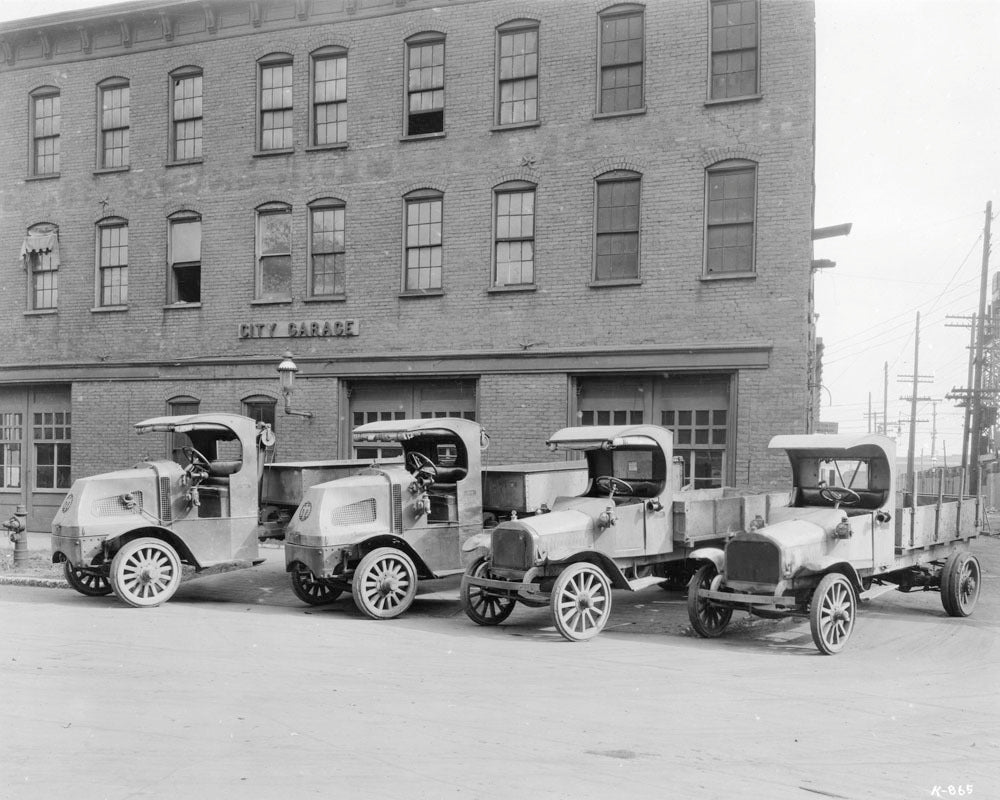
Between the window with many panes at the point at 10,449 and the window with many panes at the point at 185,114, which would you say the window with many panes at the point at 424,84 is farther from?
the window with many panes at the point at 10,449

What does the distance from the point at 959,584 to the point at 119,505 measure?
33.8 ft

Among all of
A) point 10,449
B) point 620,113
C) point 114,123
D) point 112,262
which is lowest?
point 10,449

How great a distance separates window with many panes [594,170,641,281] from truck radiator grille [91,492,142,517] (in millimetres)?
9060

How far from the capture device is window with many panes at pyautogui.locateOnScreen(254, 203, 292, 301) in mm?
19594

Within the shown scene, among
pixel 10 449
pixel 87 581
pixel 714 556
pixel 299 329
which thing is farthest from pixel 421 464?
pixel 10 449

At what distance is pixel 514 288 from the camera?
17.6m

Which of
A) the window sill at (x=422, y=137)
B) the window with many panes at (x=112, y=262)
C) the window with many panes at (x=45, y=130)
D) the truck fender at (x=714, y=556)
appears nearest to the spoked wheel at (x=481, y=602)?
the truck fender at (x=714, y=556)

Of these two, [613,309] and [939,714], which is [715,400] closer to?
[613,309]

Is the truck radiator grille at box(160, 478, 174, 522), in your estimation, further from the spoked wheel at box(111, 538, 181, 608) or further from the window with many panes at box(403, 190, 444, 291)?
the window with many panes at box(403, 190, 444, 291)

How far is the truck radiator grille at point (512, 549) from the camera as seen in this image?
9727 mm

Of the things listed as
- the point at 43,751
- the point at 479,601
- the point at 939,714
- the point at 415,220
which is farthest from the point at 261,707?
the point at 415,220

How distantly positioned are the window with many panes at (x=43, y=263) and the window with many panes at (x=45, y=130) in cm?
141

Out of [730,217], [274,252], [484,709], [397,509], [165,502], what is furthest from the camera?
[274,252]

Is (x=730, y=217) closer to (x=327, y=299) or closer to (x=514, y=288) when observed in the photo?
(x=514, y=288)
